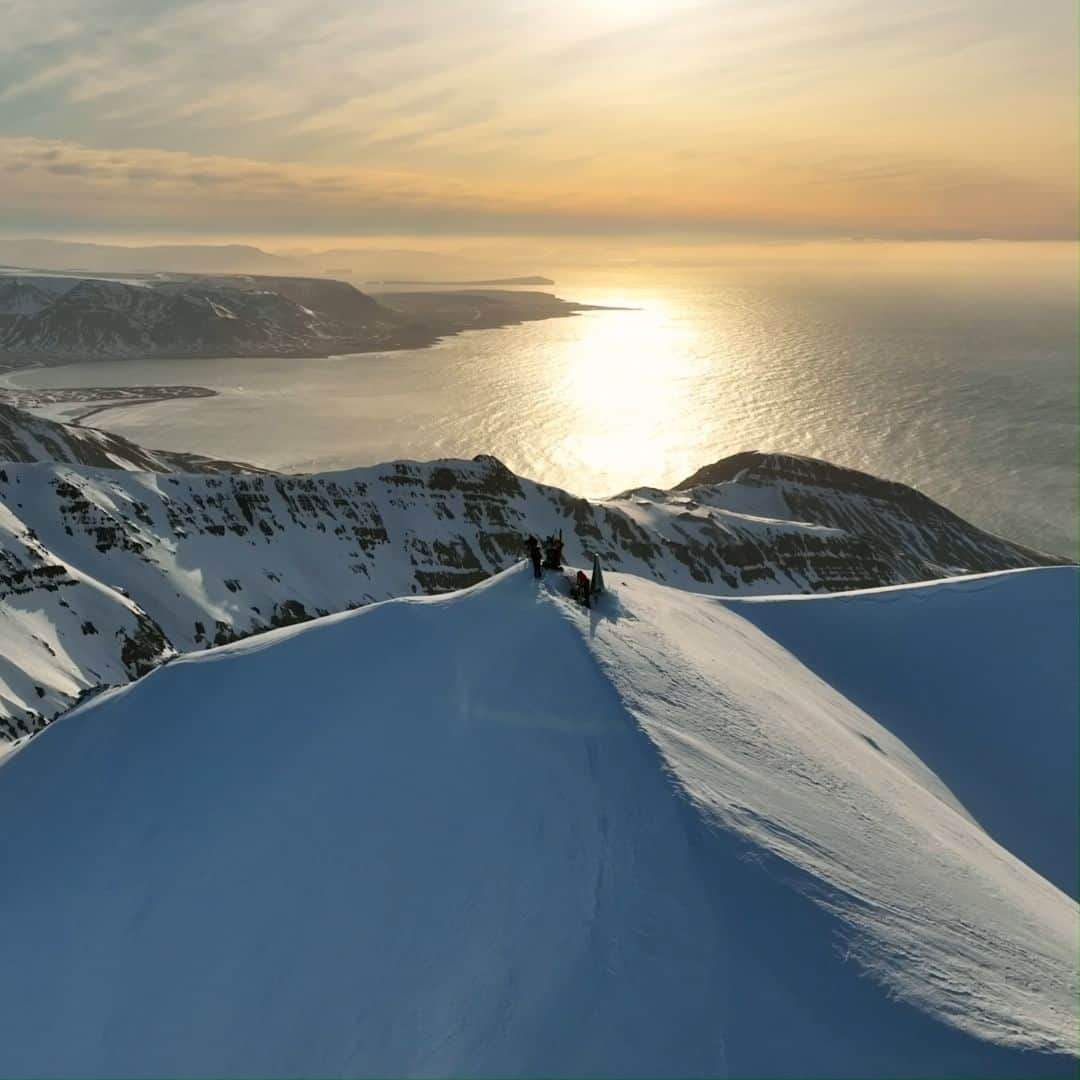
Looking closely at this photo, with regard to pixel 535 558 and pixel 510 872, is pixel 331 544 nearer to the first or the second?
pixel 535 558

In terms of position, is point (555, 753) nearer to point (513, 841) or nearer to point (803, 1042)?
point (513, 841)

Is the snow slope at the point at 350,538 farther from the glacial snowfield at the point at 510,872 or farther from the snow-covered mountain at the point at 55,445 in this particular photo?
the glacial snowfield at the point at 510,872

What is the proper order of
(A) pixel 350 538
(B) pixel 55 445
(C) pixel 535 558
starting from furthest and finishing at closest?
1. (B) pixel 55 445
2. (A) pixel 350 538
3. (C) pixel 535 558

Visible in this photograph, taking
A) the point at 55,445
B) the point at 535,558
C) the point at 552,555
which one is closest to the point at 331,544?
the point at 535,558

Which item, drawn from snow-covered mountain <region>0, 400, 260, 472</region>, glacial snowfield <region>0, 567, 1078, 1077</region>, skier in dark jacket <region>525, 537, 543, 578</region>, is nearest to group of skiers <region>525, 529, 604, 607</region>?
skier in dark jacket <region>525, 537, 543, 578</region>

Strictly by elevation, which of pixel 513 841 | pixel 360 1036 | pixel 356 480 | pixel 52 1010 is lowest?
pixel 356 480

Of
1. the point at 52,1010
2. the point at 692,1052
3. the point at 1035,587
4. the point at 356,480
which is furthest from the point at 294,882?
the point at 356,480

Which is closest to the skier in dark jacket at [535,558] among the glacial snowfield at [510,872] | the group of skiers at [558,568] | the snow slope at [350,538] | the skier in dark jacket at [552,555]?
the group of skiers at [558,568]
